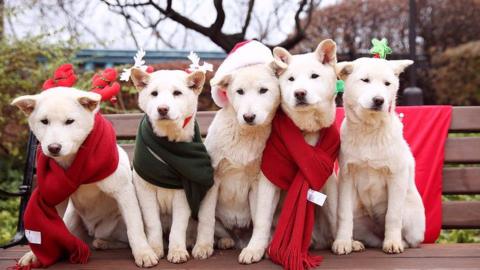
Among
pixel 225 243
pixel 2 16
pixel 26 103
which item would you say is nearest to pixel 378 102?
pixel 225 243

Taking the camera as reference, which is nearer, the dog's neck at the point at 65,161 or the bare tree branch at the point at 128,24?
the dog's neck at the point at 65,161

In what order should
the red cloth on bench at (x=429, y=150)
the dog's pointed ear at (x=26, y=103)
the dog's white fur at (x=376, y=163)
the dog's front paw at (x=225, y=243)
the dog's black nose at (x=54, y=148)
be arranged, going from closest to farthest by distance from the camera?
the dog's black nose at (x=54, y=148) → the dog's pointed ear at (x=26, y=103) → the dog's white fur at (x=376, y=163) → the dog's front paw at (x=225, y=243) → the red cloth on bench at (x=429, y=150)

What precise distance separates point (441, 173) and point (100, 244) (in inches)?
94.8

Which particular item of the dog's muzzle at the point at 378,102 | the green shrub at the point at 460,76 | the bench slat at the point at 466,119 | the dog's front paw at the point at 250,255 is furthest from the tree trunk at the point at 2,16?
the green shrub at the point at 460,76

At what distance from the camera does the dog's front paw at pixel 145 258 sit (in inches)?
114

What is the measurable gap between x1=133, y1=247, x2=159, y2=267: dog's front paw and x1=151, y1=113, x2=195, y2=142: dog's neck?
2.11ft

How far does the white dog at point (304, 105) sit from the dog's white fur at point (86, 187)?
610 millimetres

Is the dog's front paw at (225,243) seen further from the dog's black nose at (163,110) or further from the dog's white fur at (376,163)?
the dog's black nose at (163,110)

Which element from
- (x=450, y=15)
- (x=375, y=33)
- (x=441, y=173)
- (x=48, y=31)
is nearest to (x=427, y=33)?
(x=450, y=15)

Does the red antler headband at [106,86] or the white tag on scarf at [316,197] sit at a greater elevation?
the red antler headband at [106,86]

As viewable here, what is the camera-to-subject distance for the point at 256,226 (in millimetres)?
3037

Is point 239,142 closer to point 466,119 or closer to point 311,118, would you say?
point 311,118

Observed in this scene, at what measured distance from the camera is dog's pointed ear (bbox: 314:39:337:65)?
2.99 metres

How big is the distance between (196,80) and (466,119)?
80.5 inches
